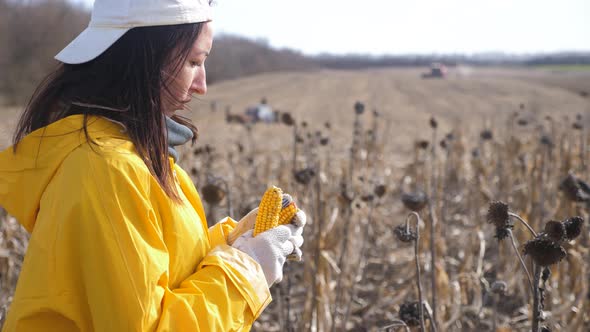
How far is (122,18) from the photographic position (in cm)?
144

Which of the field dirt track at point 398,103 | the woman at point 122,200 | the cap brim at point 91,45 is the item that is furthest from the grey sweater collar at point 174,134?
the field dirt track at point 398,103

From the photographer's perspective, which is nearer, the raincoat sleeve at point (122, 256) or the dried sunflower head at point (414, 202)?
the raincoat sleeve at point (122, 256)

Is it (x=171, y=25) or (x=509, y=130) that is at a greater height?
(x=171, y=25)

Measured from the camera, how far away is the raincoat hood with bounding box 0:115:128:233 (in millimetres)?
1371

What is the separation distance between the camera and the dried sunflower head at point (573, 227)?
1813 millimetres

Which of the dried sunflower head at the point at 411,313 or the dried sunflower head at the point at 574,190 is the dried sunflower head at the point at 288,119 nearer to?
the dried sunflower head at the point at 574,190

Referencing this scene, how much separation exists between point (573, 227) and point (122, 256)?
130 cm

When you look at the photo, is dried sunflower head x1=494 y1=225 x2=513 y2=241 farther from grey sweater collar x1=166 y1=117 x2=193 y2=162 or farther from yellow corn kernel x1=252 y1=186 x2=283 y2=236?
grey sweater collar x1=166 y1=117 x2=193 y2=162

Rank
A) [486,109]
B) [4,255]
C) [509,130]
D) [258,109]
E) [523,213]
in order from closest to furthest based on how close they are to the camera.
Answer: [4,255]
[523,213]
[509,130]
[258,109]
[486,109]

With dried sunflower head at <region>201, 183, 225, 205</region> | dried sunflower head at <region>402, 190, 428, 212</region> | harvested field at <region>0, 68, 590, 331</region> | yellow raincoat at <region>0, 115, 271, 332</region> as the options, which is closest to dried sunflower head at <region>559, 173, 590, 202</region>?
harvested field at <region>0, 68, 590, 331</region>

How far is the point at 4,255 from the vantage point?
363 centimetres

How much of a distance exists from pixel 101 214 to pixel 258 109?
1226 centimetres

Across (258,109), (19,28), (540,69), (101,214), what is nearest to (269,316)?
(101,214)

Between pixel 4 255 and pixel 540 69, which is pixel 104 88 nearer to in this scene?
pixel 4 255
